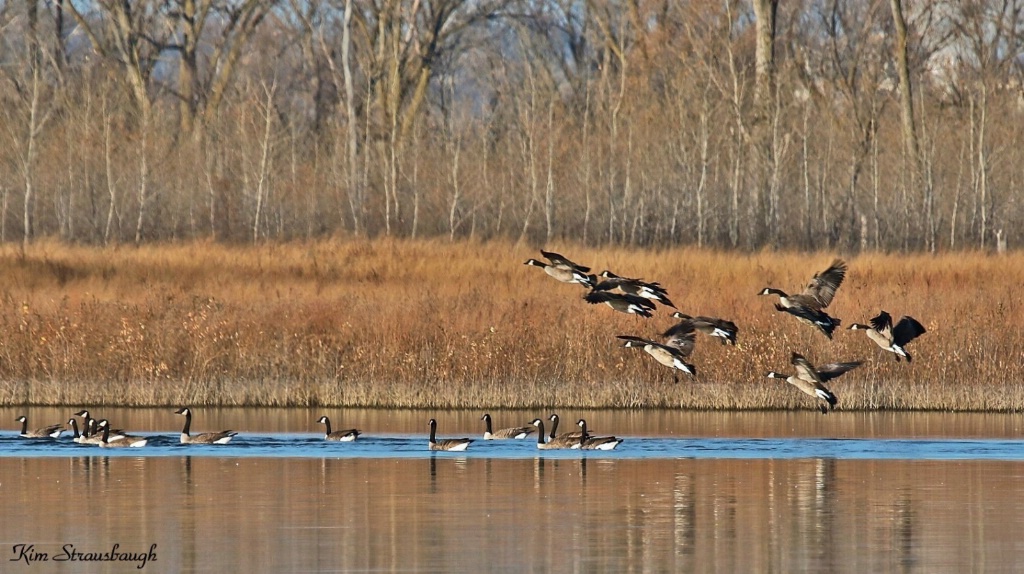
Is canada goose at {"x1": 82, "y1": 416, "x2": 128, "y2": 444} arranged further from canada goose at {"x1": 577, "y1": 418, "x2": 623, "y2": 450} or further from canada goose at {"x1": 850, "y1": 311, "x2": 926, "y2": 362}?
canada goose at {"x1": 850, "y1": 311, "x2": 926, "y2": 362}

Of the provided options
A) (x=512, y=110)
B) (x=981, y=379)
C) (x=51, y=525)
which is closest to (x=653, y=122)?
(x=512, y=110)

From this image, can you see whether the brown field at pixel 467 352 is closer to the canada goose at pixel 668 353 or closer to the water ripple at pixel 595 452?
the canada goose at pixel 668 353

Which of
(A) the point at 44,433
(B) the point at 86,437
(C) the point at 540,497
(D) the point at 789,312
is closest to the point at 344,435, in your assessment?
(B) the point at 86,437

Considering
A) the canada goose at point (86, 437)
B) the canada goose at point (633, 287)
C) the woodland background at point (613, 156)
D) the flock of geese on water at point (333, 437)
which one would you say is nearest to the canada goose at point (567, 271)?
the canada goose at point (633, 287)

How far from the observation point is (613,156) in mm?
40750

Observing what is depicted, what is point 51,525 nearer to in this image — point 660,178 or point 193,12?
point 660,178

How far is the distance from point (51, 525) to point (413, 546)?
9.73ft

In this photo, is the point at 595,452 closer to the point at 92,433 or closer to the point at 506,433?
the point at 506,433

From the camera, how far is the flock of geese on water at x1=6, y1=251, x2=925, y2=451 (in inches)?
729

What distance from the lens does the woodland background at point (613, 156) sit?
132ft

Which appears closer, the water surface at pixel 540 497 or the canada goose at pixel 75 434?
the water surface at pixel 540 497

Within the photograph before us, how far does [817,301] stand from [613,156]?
839 inches

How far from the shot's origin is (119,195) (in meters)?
44.4

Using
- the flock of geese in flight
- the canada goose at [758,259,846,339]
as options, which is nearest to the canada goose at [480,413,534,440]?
the flock of geese in flight
